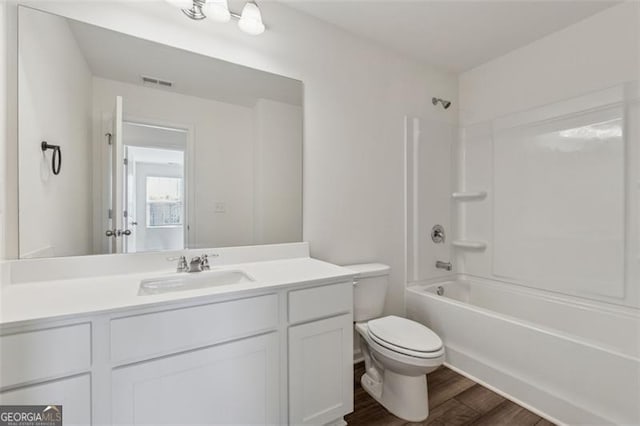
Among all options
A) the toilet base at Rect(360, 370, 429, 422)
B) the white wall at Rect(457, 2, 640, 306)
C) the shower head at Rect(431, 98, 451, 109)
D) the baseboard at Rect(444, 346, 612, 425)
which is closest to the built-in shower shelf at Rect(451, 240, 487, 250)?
the white wall at Rect(457, 2, 640, 306)

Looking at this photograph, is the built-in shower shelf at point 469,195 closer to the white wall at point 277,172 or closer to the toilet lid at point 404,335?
the toilet lid at point 404,335

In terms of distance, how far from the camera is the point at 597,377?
140 centimetres

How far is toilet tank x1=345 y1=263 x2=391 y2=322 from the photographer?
1854 millimetres

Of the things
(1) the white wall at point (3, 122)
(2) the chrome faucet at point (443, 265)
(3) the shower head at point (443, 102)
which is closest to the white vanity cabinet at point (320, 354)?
(1) the white wall at point (3, 122)

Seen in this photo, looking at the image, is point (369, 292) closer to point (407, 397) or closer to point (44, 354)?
point (407, 397)

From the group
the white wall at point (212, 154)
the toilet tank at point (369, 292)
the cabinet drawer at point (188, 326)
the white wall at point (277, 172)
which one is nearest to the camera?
the cabinet drawer at point (188, 326)

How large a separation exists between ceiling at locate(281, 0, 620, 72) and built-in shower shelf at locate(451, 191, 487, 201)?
1147 millimetres

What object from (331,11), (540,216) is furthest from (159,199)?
(540,216)

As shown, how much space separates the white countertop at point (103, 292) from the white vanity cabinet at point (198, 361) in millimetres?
23

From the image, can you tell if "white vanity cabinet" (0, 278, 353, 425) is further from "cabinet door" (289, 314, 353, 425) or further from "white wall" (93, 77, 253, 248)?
"white wall" (93, 77, 253, 248)

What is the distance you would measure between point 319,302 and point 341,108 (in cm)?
136

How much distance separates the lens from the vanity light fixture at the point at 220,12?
1.42 metres

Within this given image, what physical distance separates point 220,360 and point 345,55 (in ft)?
6.61

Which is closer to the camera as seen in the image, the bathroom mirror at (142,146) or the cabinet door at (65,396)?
the cabinet door at (65,396)
